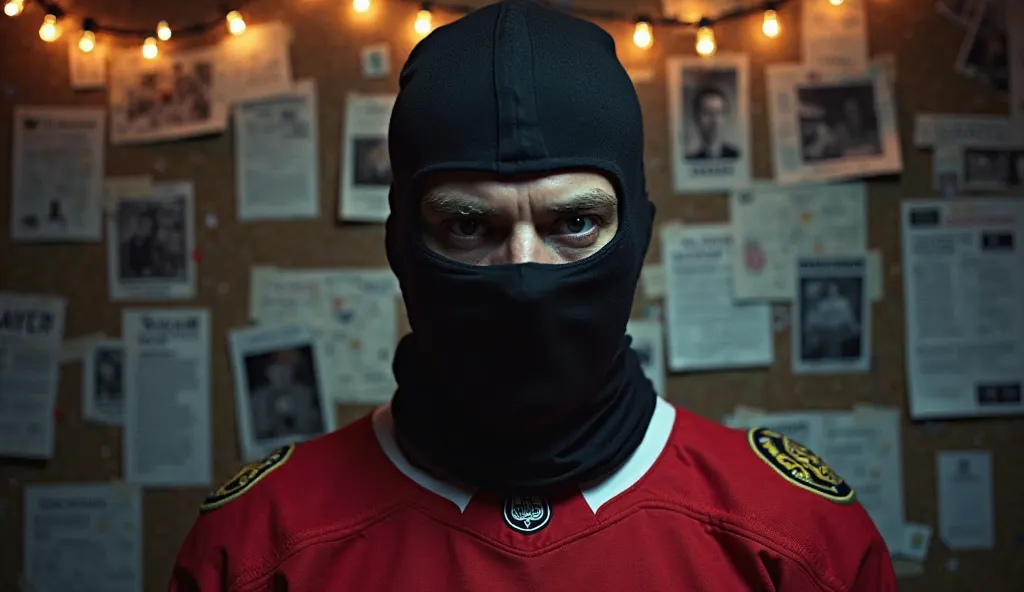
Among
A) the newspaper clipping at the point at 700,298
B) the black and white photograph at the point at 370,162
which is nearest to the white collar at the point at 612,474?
the newspaper clipping at the point at 700,298

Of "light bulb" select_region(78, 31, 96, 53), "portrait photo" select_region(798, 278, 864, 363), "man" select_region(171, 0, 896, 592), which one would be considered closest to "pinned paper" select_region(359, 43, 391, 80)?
"light bulb" select_region(78, 31, 96, 53)

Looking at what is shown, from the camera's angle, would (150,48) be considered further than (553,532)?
Yes

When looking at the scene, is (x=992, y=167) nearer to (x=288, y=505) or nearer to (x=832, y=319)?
(x=832, y=319)

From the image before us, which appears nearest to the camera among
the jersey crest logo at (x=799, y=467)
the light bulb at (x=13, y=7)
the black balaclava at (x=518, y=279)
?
the black balaclava at (x=518, y=279)

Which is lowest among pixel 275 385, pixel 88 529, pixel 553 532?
pixel 88 529

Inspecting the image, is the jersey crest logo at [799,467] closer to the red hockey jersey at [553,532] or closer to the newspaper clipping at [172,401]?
the red hockey jersey at [553,532]

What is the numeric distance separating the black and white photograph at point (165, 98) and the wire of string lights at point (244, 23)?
4 cm

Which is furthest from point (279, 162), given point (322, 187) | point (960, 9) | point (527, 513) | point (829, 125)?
point (960, 9)

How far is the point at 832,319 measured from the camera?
1.59 meters

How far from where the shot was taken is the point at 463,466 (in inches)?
35.2

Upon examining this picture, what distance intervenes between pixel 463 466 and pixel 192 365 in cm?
89

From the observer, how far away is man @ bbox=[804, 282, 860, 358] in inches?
62.4

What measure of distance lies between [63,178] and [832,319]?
1.57 meters

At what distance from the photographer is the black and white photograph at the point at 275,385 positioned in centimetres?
157
